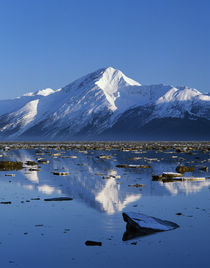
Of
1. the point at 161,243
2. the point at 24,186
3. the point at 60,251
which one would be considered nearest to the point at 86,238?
the point at 60,251

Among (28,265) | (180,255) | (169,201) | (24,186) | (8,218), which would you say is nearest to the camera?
(28,265)

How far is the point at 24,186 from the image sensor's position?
77.3 ft

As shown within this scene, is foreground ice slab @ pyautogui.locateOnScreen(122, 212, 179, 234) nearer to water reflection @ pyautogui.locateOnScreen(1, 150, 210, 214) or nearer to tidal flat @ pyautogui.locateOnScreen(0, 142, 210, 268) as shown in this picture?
tidal flat @ pyautogui.locateOnScreen(0, 142, 210, 268)

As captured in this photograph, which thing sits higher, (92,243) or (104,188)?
(104,188)

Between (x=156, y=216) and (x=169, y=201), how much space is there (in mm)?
3381

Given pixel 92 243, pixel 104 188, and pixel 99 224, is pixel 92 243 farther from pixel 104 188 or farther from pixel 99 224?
pixel 104 188

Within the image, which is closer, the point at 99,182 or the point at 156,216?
the point at 156,216

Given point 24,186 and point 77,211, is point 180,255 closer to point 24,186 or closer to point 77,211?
point 77,211

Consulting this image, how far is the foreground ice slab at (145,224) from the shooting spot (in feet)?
43.3

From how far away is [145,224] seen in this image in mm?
13383

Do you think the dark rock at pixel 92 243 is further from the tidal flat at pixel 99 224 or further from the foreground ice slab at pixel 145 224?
the foreground ice slab at pixel 145 224

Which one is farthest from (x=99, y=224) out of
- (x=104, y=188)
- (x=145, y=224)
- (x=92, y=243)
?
(x=104, y=188)

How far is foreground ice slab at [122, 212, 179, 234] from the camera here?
1320cm

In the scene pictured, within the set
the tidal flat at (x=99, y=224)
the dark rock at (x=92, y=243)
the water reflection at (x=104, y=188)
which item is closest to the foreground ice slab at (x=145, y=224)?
the tidal flat at (x=99, y=224)
